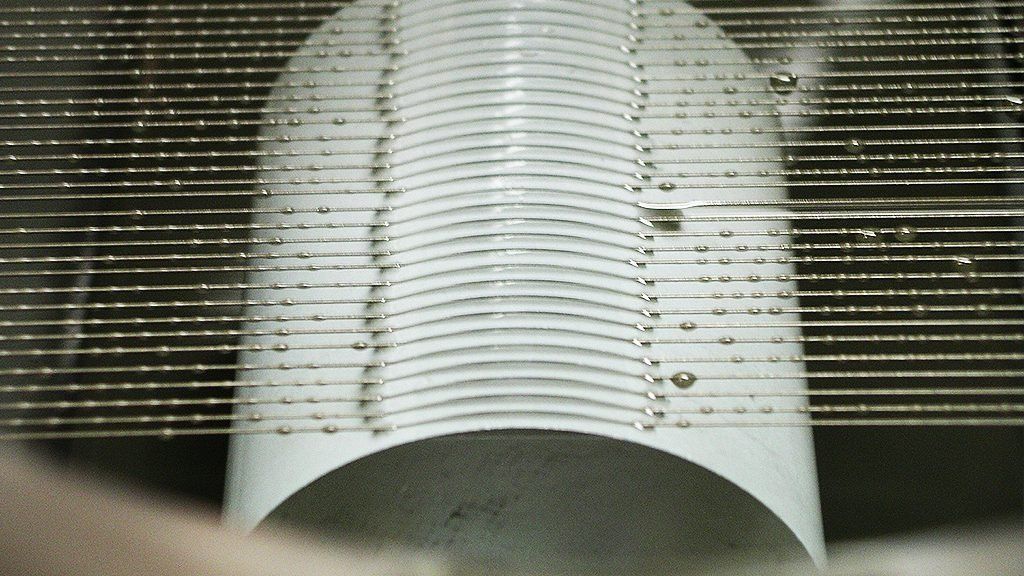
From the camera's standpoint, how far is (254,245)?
3.07 feet

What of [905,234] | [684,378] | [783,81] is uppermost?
[783,81]

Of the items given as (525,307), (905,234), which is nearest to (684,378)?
(525,307)

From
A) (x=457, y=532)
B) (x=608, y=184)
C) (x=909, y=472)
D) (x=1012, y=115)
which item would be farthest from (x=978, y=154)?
(x=457, y=532)

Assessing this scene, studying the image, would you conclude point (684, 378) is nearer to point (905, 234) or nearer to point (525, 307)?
point (525, 307)

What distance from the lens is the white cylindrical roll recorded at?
2.74ft

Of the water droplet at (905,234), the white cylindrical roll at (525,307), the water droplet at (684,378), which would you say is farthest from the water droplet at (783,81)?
the water droplet at (684,378)

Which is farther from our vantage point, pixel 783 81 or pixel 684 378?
pixel 783 81

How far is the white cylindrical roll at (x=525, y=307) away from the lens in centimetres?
84

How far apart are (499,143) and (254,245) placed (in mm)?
214

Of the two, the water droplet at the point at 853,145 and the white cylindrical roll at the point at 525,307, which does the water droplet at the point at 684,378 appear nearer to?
the white cylindrical roll at the point at 525,307

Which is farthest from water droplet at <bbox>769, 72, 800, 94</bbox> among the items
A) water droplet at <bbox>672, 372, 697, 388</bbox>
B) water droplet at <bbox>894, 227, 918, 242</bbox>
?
water droplet at <bbox>672, 372, 697, 388</bbox>

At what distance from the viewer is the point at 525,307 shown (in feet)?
2.77

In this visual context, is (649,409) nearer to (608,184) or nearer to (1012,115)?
(608,184)

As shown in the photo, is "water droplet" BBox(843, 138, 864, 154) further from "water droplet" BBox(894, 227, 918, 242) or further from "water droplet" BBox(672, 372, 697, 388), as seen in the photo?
"water droplet" BBox(672, 372, 697, 388)
